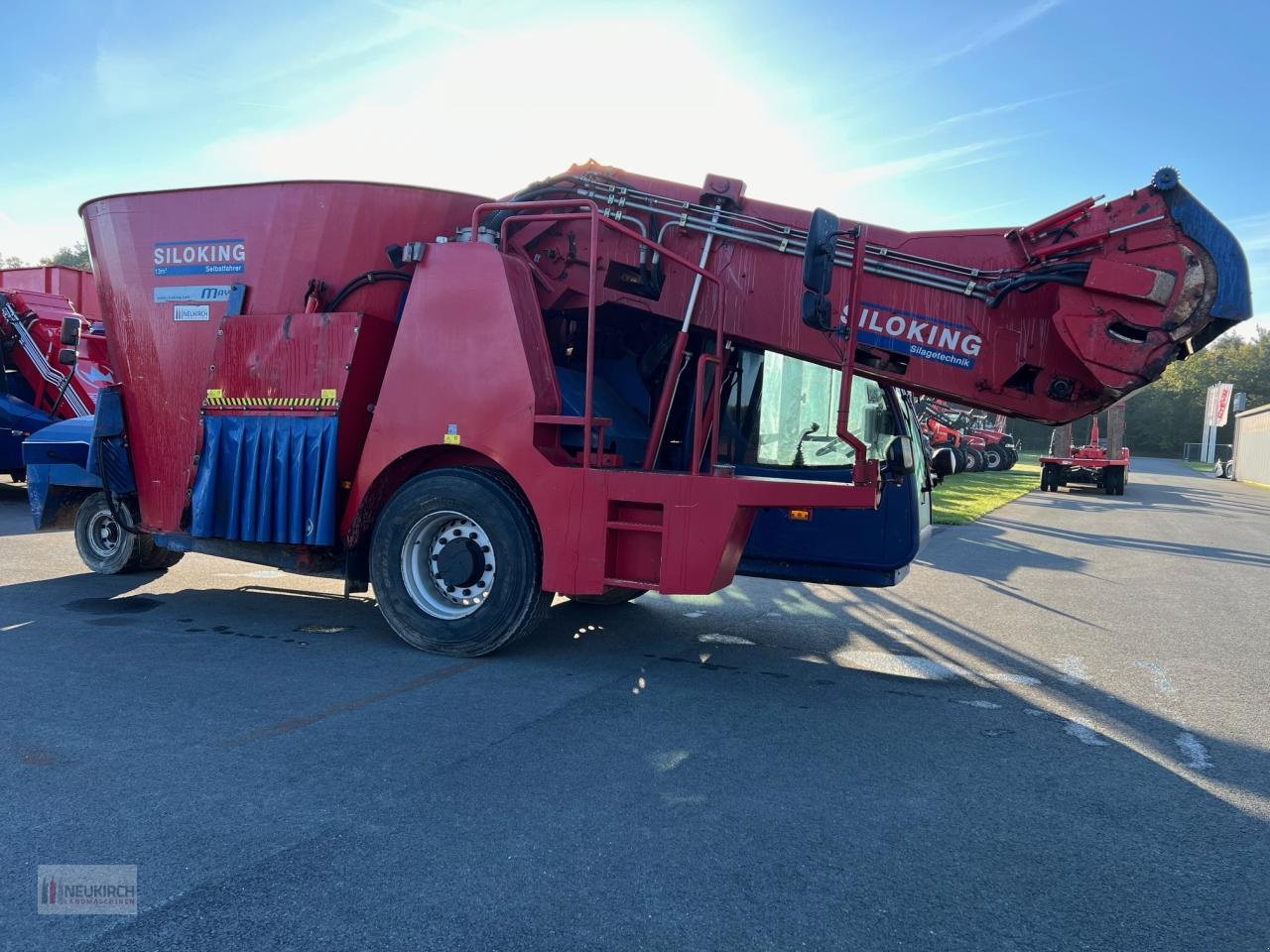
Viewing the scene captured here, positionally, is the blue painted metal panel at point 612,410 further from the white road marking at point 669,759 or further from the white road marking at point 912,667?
the white road marking at point 669,759

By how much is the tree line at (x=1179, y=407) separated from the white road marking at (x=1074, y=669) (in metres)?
78.5

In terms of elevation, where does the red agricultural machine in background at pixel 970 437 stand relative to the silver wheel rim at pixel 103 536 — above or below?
above

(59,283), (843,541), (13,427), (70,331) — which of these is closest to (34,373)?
(13,427)

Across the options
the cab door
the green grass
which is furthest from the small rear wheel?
the cab door

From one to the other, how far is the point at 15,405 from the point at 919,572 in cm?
1309

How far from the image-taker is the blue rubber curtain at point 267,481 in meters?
6.19

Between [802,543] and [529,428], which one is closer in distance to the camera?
[529,428]

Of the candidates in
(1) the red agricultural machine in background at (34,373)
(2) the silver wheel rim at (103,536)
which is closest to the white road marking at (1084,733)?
(2) the silver wheel rim at (103,536)

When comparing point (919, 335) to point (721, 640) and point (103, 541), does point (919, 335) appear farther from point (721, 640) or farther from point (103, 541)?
point (103, 541)

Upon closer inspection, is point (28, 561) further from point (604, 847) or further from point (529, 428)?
point (604, 847)

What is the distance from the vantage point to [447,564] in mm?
5816

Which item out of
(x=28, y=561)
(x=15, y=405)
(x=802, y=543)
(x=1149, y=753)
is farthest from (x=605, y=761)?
(x=15, y=405)

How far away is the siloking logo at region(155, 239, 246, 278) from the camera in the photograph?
664 centimetres

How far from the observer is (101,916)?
2.65m
